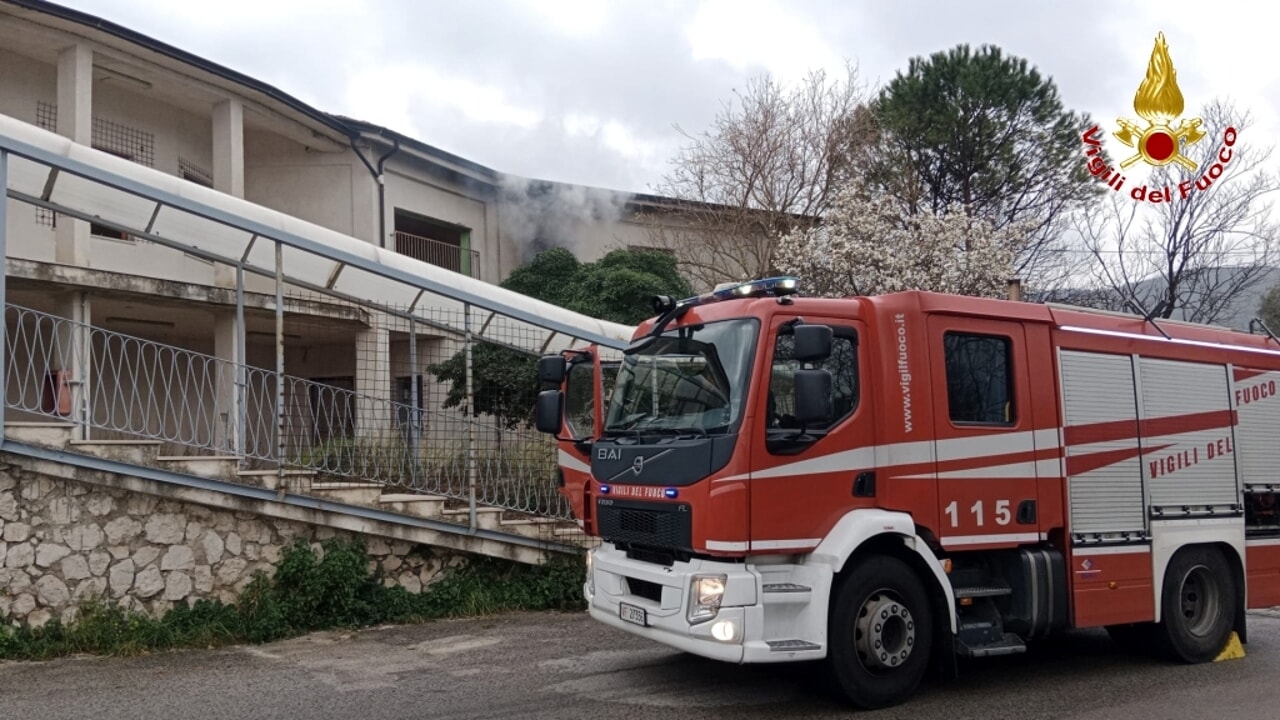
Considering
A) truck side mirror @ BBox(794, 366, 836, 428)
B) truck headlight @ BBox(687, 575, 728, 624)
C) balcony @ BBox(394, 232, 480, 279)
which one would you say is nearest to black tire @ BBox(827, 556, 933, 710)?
truck headlight @ BBox(687, 575, 728, 624)

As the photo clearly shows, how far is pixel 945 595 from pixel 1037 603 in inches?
33.7

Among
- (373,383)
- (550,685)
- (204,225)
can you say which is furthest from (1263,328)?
(204,225)

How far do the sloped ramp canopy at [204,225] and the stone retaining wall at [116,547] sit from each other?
6.90 feet

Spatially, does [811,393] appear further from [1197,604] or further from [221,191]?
[221,191]

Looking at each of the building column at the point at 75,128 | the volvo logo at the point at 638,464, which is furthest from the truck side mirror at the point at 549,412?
the building column at the point at 75,128

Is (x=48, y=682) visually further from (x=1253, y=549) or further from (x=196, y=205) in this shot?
(x=1253, y=549)

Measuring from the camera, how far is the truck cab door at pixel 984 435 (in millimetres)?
6590

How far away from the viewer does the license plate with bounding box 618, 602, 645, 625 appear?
629 cm

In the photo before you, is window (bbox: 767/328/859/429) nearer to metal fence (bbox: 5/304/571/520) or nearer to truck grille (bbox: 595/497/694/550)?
truck grille (bbox: 595/497/694/550)

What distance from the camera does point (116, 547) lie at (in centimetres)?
789

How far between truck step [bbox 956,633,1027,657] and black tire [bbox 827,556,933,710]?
26cm

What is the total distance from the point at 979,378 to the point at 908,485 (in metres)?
0.99

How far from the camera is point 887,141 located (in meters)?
23.2

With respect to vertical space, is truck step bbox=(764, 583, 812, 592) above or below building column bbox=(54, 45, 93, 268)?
below
